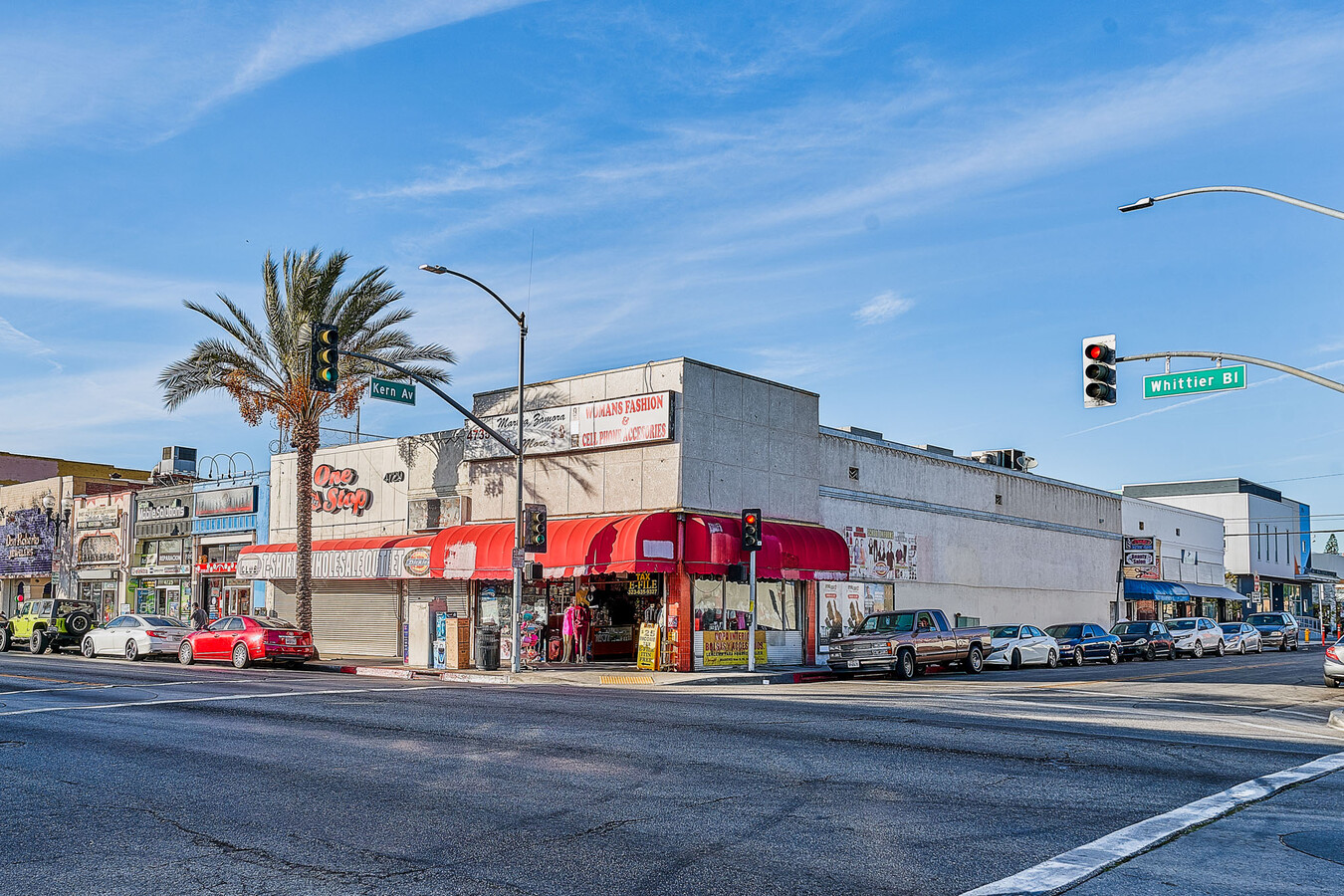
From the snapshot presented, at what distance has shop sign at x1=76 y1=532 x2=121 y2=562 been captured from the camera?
4959 cm

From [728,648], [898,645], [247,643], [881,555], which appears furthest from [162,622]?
[881,555]

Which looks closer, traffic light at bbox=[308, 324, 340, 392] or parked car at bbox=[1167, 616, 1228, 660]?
traffic light at bbox=[308, 324, 340, 392]

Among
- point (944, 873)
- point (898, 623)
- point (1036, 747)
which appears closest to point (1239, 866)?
point (944, 873)

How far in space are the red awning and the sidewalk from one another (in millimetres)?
2701

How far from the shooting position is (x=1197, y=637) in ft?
140

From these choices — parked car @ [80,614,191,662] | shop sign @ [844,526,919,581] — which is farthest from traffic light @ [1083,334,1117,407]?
parked car @ [80,614,191,662]

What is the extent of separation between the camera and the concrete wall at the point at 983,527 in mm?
36594

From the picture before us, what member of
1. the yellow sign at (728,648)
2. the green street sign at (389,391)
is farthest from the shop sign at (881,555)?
the green street sign at (389,391)

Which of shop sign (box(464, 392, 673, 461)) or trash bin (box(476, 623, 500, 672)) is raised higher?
shop sign (box(464, 392, 673, 461))

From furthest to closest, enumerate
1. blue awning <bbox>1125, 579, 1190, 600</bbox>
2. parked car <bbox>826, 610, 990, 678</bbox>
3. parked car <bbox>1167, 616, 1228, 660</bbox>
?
blue awning <bbox>1125, 579, 1190, 600</bbox>
parked car <bbox>1167, 616, 1228, 660</bbox>
parked car <bbox>826, 610, 990, 678</bbox>

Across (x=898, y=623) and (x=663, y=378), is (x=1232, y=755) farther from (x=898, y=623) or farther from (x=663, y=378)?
(x=663, y=378)

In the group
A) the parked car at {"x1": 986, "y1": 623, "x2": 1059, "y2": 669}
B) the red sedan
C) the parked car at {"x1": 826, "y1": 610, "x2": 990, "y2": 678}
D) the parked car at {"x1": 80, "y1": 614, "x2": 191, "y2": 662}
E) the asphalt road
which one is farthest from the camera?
the parked car at {"x1": 986, "y1": 623, "x2": 1059, "y2": 669}

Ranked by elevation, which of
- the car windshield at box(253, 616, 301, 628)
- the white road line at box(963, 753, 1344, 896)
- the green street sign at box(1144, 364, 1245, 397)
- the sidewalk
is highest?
the green street sign at box(1144, 364, 1245, 397)

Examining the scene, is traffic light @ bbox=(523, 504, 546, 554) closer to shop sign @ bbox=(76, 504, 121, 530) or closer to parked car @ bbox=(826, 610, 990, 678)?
parked car @ bbox=(826, 610, 990, 678)
